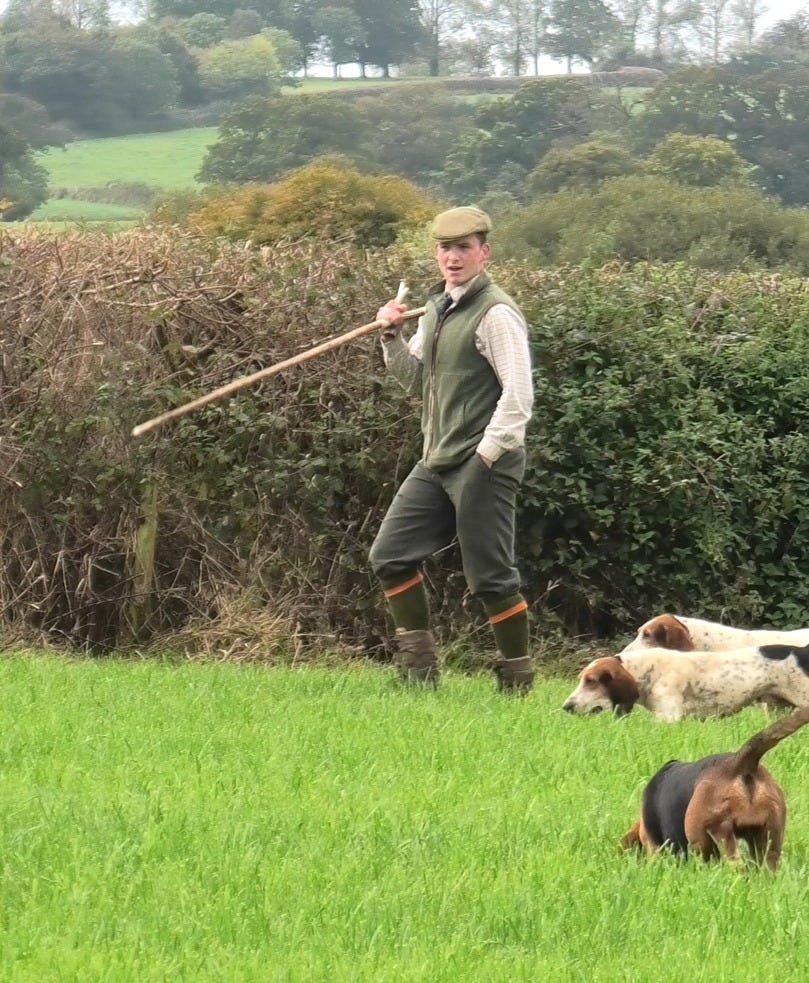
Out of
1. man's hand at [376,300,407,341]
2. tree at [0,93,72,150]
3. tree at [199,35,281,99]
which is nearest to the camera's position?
man's hand at [376,300,407,341]

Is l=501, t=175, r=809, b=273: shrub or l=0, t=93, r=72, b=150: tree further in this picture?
l=0, t=93, r=72, b=150: tree

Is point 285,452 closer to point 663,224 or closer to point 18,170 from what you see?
point 663,224

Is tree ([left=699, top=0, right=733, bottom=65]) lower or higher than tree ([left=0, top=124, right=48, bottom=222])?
higher

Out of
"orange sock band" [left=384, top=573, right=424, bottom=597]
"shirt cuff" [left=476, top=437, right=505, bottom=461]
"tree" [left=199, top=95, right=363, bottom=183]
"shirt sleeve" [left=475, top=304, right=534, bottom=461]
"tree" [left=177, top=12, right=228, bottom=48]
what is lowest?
"tree" [left=199, top=95, right=363, bottom=183]

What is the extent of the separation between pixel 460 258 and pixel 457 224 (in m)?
0.17

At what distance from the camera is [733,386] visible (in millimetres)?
11953

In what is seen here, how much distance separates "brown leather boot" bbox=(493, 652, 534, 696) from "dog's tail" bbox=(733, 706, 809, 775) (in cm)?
396

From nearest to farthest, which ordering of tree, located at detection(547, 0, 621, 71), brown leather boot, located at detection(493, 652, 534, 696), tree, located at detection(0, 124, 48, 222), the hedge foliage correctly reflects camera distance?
1. brown leather boot, located at detection(493, 652, 534, 696)
2. the hedge foliage
3. tree, located at detection(0, 124, 48, 222)
4. tree, located at detection(547, 0, 621, 71)

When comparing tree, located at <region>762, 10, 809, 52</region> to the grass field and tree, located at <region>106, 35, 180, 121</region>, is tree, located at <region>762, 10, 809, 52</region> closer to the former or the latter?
tree, located at <region>106, 35, 180, 121</region>

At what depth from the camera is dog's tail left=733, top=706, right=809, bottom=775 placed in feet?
15.4

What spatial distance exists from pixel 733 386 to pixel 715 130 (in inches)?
2029

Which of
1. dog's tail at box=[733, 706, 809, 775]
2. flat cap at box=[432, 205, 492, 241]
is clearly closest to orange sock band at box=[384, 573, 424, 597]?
flat cap at box=[432, 205, 492, 241]

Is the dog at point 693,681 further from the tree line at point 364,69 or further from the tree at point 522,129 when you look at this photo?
the tree at point 522,129

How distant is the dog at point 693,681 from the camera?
8516 millimetres
